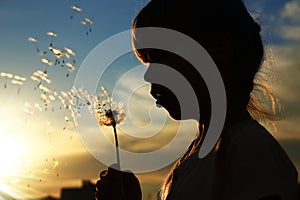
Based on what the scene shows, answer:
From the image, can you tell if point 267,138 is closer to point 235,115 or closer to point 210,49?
point 235,115

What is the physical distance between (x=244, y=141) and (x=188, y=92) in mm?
698

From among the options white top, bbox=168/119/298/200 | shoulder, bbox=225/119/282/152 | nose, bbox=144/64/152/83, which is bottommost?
white top, bbox=168/119/298/200

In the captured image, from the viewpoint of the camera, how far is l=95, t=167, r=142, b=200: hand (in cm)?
362

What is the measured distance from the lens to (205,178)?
2566 mm

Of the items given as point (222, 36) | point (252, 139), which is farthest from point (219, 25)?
point (252, 139)

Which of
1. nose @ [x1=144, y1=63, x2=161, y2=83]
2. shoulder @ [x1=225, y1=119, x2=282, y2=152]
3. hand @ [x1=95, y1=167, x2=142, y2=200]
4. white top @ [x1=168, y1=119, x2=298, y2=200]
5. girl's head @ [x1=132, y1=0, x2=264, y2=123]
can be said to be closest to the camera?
white top @ [x1=168, y1=119, x2=298, y2=200]

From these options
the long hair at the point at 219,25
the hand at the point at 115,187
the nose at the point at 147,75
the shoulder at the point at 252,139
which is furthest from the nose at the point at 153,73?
the hand at the point at 115,187

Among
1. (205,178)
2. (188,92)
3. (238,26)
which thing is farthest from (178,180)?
(238,26)

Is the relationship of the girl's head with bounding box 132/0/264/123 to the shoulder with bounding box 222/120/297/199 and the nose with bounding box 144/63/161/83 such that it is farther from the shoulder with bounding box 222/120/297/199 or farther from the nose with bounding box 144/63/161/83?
the shoulder with bounding box 222/120/297/199

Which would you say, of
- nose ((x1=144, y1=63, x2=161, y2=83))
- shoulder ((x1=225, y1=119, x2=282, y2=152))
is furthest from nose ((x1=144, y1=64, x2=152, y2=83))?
shoulder ((x1=225, y1=119, x2=282, y2=152))

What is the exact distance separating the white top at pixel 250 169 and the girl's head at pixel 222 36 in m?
0.44

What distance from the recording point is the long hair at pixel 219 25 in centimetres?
287

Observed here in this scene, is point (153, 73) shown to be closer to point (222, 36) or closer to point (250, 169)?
point (222, 36)

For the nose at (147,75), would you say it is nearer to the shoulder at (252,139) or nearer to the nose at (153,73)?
the nose at (153,73)
